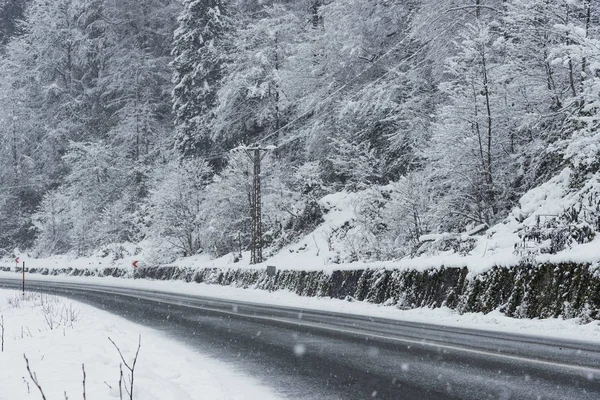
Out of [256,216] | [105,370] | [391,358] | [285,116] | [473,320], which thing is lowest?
[473,320]

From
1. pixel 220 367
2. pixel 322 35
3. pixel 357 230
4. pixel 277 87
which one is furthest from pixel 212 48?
pixel 220 367

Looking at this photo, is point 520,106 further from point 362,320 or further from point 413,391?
point 413,391

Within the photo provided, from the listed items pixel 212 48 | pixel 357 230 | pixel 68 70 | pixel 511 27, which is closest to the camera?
pixel 511 27

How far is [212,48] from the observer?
46438 millimetres

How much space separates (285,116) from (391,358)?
3574cm

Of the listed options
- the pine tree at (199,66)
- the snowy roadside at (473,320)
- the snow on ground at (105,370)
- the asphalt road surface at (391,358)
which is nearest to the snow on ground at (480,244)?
the snowy roadside at (473,320)

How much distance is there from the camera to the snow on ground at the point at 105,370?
534 cm

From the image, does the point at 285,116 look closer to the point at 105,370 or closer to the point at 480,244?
the point at 480,244

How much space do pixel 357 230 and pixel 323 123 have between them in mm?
10932

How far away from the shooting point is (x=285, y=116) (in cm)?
4244

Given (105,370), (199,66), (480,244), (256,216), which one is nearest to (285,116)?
(199,66)

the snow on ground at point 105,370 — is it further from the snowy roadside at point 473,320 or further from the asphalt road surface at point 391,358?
the snowy roadside at point 473,320

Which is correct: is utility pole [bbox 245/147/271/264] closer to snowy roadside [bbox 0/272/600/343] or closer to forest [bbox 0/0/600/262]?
forest [bbox 0/0/600/262]

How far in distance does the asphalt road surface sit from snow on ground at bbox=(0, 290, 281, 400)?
1.04 ft
